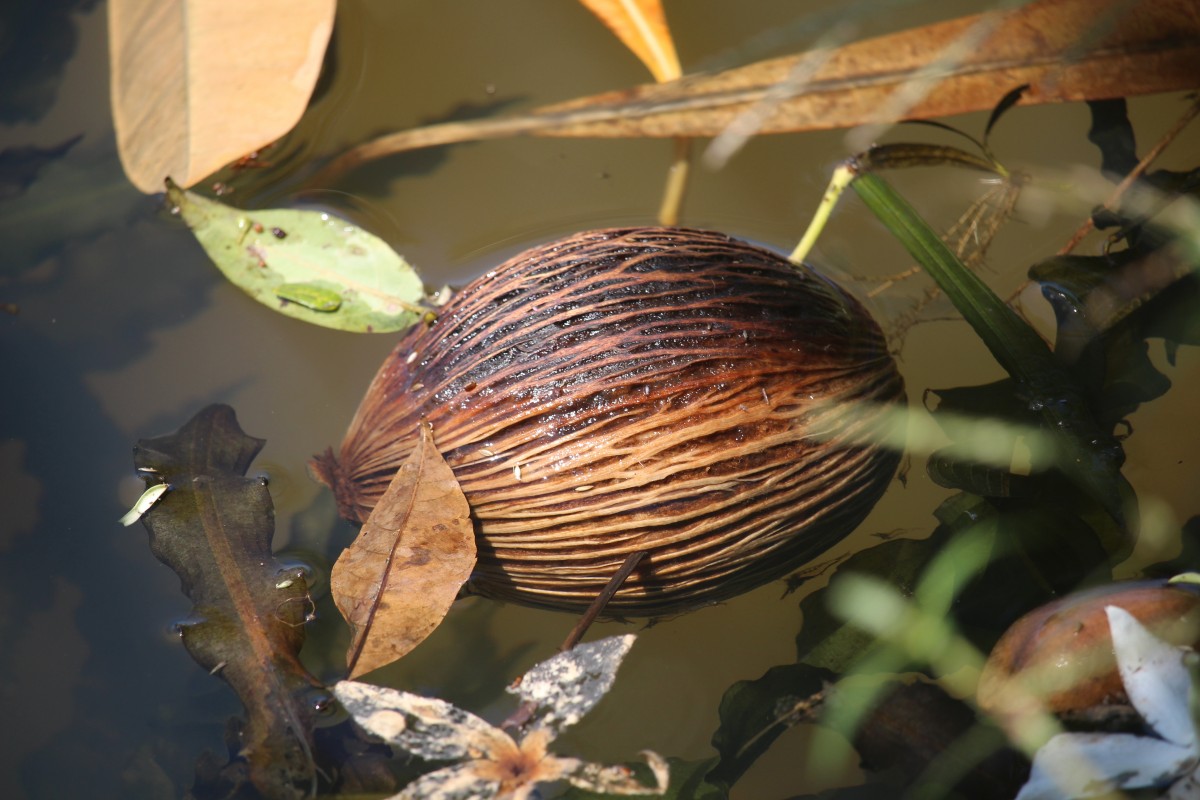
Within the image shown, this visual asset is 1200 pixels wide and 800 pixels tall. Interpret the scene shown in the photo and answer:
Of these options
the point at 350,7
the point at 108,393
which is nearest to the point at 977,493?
the point at 108,393

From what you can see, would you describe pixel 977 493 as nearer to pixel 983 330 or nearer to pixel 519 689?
pixel 983 330

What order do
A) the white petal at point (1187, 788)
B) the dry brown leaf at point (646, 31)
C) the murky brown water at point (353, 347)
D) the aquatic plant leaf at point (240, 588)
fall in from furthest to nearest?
the dry brown leaf at point (646, 31) → the murky brown water at point (353, 347) → the aquatic plant leaf at point (240, 588) → the white petal at point (1187, 788)

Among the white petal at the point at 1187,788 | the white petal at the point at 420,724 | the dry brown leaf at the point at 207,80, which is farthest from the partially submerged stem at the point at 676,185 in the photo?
the white petal at the point at 1187,788

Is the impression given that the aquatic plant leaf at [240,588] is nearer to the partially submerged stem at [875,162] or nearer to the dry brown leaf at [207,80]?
the dry brown leaf at [207,80]

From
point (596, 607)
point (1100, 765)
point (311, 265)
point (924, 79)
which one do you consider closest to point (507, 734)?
point (596, 607)

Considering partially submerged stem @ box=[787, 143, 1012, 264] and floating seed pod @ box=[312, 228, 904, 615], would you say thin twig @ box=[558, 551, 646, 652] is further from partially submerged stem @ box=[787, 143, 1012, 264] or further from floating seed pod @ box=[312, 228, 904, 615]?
partially submerged stem @ box=[787, 143, 1012, 264]

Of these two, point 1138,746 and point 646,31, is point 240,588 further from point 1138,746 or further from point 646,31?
point 646,31

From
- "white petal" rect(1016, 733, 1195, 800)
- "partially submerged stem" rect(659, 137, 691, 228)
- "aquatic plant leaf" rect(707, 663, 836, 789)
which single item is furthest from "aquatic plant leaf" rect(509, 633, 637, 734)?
"partially submerged stem" rect(659, 137, 691, 228)
